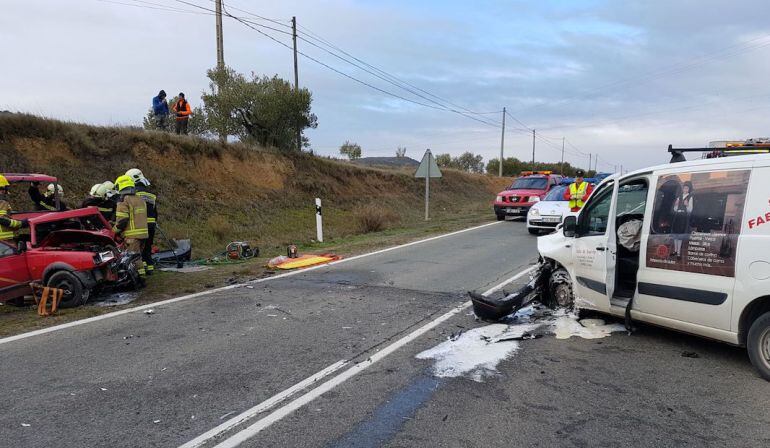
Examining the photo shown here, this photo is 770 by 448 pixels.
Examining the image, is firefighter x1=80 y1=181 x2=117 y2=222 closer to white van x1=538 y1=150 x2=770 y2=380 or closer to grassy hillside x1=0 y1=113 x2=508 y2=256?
grassy hillside x1=0 y1=113 x2=508 y2=256

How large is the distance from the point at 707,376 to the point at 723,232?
124cm

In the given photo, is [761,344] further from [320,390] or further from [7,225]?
[7,225]

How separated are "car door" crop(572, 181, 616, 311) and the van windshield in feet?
46.9

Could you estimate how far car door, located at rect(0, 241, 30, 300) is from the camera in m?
6.99

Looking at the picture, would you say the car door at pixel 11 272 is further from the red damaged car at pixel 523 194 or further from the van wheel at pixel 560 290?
the red damaged car at pixel 523 194

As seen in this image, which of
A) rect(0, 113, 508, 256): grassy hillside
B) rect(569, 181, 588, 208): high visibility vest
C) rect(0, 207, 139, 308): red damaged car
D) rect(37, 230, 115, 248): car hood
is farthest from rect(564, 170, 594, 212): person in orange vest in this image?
rect(37, 230, 115, 248): car hood

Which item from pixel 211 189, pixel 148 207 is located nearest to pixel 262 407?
pixel 148 207

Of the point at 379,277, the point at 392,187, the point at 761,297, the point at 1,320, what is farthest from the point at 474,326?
the point at 392,187

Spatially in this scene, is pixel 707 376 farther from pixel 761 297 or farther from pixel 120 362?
pixel 120 362

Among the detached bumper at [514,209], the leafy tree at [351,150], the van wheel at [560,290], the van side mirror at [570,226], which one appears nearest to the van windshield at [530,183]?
the detached bumper at [514,209]

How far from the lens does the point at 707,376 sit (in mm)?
4547

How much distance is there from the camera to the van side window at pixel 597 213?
5.91m

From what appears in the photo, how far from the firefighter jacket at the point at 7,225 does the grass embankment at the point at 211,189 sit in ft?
3.42

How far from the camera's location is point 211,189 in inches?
757
